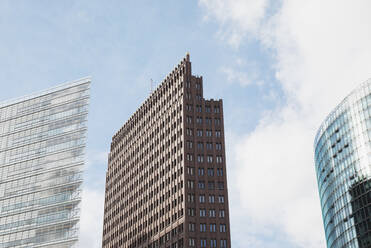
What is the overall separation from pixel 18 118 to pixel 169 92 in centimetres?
5247

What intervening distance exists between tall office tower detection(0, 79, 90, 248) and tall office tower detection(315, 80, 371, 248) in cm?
6802

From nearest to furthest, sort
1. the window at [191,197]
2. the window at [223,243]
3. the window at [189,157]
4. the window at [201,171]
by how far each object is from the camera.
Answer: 1. the window at [223,243]
2. the window at [191,197]
3. the window at [201,171]
4. the window at [189,157]

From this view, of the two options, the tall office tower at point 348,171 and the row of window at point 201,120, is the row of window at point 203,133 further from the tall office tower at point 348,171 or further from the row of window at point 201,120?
the tall office tower at point 348,171

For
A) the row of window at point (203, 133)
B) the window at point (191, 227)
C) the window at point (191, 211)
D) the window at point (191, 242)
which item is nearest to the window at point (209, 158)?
the row of window at point (203, 133)

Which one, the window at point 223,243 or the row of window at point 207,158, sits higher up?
the row of window at point 207,158

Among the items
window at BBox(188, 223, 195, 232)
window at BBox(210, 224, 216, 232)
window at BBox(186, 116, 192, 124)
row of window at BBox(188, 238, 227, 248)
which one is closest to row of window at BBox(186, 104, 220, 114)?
window at BBox(186, 116, 192, 124)

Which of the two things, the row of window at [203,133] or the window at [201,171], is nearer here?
the window at [201,171]

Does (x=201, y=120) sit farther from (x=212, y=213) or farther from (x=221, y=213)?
(x=221, y=213)

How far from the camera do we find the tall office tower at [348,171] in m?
131

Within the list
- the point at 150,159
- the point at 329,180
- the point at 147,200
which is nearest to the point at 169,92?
the point at 150,159

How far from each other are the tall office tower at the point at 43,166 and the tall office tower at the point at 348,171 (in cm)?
6802

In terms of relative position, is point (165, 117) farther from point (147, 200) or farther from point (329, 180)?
point (329, 180)

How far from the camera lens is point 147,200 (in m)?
170

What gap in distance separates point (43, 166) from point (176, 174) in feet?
138
